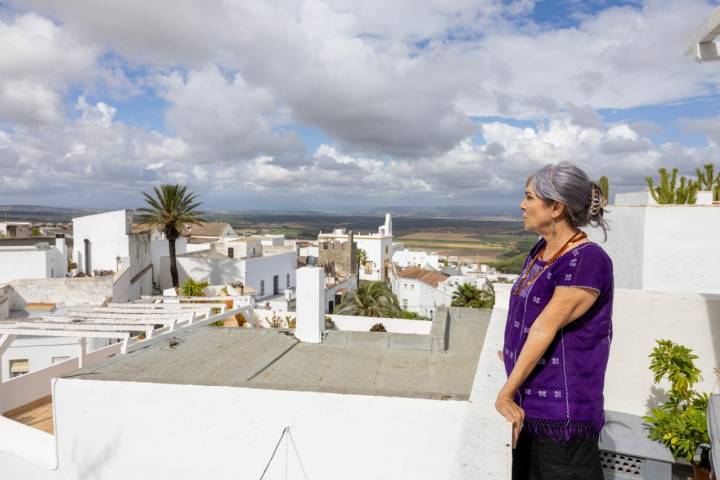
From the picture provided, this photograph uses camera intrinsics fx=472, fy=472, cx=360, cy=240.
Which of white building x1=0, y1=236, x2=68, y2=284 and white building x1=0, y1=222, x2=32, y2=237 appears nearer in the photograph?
white building x1=0, y1=236, x2=68, y2=284

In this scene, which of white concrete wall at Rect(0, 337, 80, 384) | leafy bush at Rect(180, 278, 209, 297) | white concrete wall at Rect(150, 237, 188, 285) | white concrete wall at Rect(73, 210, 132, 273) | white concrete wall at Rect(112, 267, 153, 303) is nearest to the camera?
white concrete wall at Rect(0, 337, 80, 384)

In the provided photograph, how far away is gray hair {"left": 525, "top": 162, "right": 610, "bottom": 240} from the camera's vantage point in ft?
5.83

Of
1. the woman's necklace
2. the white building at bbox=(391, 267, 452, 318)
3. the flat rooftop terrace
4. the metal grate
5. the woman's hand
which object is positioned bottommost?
the white building at bbox=(391, 267, 452, 318)

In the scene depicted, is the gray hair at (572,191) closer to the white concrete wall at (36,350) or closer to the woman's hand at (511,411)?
the woman's hand at (511,411)

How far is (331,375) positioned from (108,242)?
18693mm

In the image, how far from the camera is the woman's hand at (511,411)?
1725mm

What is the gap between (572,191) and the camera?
1.77 meters

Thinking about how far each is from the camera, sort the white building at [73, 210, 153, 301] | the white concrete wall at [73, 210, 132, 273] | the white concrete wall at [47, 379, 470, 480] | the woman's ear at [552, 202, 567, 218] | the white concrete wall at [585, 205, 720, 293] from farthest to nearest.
Answer: the white concrete wall at [73, 210, 132, 273] < the white building at [73, 210, 153, 301] < the white concrete wall at [585, 205, 720, 293] < the white concrete wall at [47, 379, 470, 480] < the woman's ear at [552, 202, 567, 218]

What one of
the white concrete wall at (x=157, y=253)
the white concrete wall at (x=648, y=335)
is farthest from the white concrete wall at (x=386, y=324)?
the white concrete wall at (x=157, y=253)

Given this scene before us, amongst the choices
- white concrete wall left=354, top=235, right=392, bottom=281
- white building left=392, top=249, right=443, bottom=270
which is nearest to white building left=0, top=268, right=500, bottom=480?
white concrete wall left=354, top=235, right=392, bottom=281

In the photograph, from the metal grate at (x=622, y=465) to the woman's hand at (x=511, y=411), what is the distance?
76.7 inches

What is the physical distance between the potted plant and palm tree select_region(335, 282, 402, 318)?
15.0 meters

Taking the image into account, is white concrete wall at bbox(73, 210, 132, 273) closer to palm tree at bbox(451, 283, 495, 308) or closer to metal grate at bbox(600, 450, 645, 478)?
palm tree at bbox(451, 283, 495, 308)

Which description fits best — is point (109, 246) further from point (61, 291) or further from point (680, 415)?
point (680, 415)
